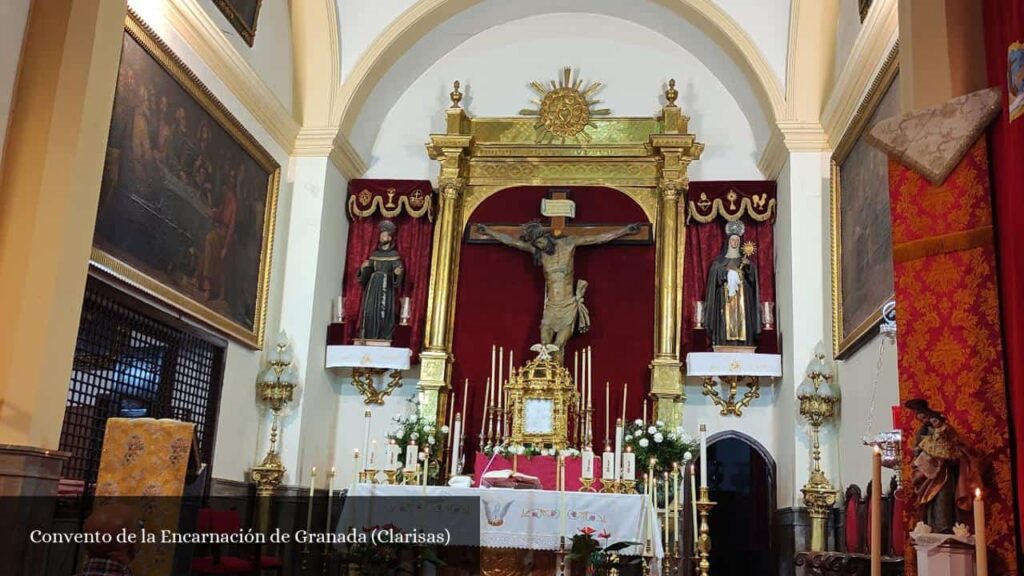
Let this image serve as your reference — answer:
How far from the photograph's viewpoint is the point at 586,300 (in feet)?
36.1

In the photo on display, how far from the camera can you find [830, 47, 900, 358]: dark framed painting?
24.5ft

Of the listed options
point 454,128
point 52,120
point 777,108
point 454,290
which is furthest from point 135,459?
point 777,108

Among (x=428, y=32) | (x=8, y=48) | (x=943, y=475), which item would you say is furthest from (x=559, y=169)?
(x=943, y=475)

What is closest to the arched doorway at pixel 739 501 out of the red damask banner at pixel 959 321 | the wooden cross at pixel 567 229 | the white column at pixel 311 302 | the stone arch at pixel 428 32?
the wooden cross at pixel 567 229

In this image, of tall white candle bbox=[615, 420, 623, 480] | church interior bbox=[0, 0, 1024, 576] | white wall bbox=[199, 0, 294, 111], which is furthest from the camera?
white wall bbox=[199, 0, 294, 111]

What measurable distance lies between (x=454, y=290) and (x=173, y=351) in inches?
146

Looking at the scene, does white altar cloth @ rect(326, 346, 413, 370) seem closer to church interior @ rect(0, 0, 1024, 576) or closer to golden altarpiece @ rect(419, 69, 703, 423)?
church interior @ rect(0, 0, 1024, 576)

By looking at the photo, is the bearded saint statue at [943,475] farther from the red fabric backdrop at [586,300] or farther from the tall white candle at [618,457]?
the red fabric backdrop at [586,300]

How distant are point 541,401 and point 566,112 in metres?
3.61

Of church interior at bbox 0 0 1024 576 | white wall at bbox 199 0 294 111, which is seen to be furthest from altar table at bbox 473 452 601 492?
white wall at bbox 199 0 294 111

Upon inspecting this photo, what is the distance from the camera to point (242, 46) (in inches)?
363

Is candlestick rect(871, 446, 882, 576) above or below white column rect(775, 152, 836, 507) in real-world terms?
below

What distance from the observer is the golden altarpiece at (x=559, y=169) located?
1064 cm

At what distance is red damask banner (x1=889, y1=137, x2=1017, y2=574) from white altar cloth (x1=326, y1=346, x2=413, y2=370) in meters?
6.44
